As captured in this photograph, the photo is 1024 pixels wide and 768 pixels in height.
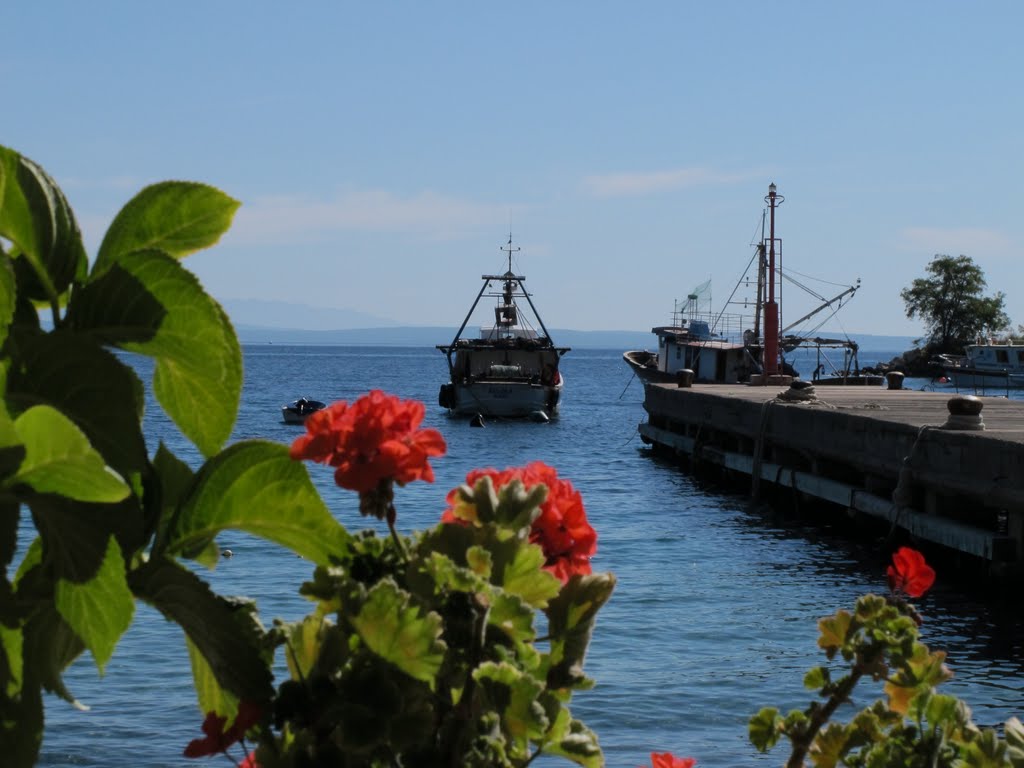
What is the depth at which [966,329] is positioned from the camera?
444 ft

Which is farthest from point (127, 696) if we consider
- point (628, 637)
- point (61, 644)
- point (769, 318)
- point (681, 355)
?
point (681, 355)

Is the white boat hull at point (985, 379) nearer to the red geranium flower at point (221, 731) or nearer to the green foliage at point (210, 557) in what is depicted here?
the green foliage at point (210, 557)

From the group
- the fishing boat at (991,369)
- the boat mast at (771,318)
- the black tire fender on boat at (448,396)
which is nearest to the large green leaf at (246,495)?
the boat mast at (771,318)

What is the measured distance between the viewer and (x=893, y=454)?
60.8 ft

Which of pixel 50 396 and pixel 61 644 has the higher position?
pixel 50 396

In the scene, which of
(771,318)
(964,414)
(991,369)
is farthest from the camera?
(991,369)

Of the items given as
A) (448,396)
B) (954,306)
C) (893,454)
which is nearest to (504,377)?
(448,396)

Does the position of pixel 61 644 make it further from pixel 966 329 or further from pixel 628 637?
pixel 966 329

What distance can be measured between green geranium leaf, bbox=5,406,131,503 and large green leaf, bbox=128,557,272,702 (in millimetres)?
336

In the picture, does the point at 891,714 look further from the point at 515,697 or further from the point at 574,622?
the point at 515,697

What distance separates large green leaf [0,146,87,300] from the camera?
1.58 meters

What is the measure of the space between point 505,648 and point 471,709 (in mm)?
93

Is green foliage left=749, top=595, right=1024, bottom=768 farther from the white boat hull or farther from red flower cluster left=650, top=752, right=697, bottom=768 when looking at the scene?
the white boat hull

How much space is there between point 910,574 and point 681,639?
509 inches
